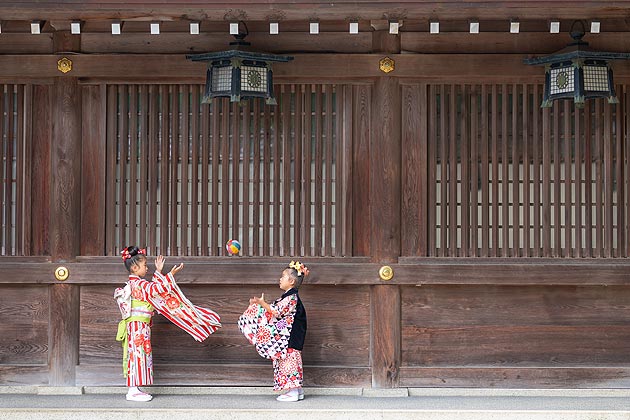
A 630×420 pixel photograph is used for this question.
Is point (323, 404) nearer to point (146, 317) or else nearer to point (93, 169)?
point (146, 317)

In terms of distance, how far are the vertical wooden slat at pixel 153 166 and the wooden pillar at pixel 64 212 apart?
26.7 inches

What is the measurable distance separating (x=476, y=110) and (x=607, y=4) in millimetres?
1730

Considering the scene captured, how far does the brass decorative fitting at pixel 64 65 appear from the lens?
8734mm

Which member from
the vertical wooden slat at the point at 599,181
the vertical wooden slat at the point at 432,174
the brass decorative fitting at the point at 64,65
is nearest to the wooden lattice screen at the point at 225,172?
the brass decorative fitting at the point at 64,65

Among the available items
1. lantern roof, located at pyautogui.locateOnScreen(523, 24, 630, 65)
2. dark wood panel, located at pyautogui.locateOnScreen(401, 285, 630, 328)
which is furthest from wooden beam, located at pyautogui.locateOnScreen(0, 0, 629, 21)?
dark wood panel, located at pyautogui.locateOnScreen(401, 285, 630, 328)

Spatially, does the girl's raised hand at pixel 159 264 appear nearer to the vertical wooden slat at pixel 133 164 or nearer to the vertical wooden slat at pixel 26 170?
the vertical wooden slat at pixel 133 164

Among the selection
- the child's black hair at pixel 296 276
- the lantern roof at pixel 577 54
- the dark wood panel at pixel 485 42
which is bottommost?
the child's black hair at pixel 296 276

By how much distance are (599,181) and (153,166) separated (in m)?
4.23

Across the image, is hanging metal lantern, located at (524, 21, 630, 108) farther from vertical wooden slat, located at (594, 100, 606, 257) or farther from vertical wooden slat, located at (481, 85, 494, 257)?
vertical wooden slat, located at (481, 85, 494, 257)

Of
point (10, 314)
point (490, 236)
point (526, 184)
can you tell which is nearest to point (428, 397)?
point (490, 236)

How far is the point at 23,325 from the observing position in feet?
29.0

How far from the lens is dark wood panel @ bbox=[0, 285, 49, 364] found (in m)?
8.83

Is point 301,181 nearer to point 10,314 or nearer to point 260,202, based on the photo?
point 260,202

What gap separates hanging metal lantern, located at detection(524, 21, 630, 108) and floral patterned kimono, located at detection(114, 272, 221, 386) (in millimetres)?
3774
